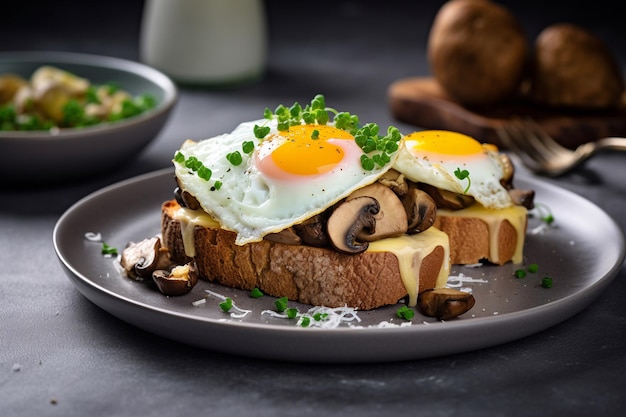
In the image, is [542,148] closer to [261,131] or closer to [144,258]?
[261,131]

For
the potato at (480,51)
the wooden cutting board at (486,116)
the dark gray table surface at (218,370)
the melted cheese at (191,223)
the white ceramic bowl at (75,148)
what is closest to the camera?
the dark gray table surface at (218,370)

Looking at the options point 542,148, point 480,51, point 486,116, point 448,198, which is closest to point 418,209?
point 448,198

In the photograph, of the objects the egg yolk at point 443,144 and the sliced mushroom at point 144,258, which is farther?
the egg yolk at point 443,144

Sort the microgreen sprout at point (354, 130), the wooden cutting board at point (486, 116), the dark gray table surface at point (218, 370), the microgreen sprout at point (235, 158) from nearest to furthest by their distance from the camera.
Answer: the dark gray table surface at point (218, 370) < the microgreen sprout at point (354, 130) < the microgreen sprout at point (235, 158) < the wooden cutting board at point (486, 116)

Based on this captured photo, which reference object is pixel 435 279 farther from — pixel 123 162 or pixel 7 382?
pixel 123 162

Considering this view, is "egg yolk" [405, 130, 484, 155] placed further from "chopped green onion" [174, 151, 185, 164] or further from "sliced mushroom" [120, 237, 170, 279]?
"sliced mushroom" [120, 237, 170, 279]

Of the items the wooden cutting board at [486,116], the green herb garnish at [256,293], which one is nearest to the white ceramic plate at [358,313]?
the green herb garnish at [256,293]

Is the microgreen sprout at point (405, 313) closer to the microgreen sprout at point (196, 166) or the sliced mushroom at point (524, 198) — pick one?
the microgreen sprout at point (196, 166)
